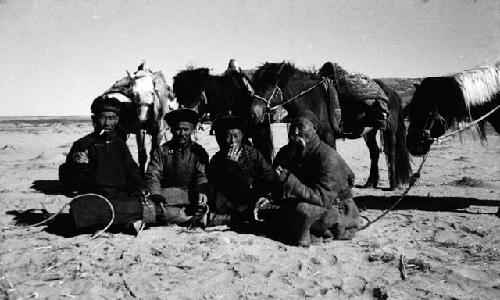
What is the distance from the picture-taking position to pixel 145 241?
405cm

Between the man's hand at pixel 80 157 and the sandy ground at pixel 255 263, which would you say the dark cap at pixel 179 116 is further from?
the sandy ground at pixel 255 263

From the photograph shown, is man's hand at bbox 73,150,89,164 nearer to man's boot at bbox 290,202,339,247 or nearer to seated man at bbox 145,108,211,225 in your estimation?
seated man at bbox 145,108,211,225

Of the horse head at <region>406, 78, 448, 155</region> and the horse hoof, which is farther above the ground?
the horse head at <region>406, 78, 448, 155</region>

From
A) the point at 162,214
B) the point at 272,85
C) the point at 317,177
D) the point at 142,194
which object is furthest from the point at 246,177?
the point at 272,85

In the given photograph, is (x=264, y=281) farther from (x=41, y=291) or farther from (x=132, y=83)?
(x=132, y=83)

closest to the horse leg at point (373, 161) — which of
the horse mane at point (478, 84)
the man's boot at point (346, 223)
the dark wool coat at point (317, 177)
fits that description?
the horse mane at point (478, 84)

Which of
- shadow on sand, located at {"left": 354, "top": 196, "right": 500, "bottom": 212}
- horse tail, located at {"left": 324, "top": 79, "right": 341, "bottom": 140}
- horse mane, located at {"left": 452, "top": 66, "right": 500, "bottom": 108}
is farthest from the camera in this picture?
horse tail, located at {"left": 324, "top": 79, "right": 341, "bottom": 140}

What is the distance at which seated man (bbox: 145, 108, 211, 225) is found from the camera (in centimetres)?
468

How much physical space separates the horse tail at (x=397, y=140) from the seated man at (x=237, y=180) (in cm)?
421

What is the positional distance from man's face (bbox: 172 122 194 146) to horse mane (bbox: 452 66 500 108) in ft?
13.1

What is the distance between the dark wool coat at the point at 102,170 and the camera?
14.2 feet

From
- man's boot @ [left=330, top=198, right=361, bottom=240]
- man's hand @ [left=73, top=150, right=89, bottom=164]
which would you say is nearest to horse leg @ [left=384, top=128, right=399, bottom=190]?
man's boot @ [left=330, top=198, right=361, bottom=240]

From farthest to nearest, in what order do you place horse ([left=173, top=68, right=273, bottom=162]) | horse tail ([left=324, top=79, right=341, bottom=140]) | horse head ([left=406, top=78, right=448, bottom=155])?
horse tail ([left=324, top=79, right=341, bottom=140]) → horse ([left=173, top=68, right=273, bottom=162]) → horse head ([left=406, top=78, right=448, bottom=155])

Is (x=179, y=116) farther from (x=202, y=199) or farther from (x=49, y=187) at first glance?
(x=49, y=187)
